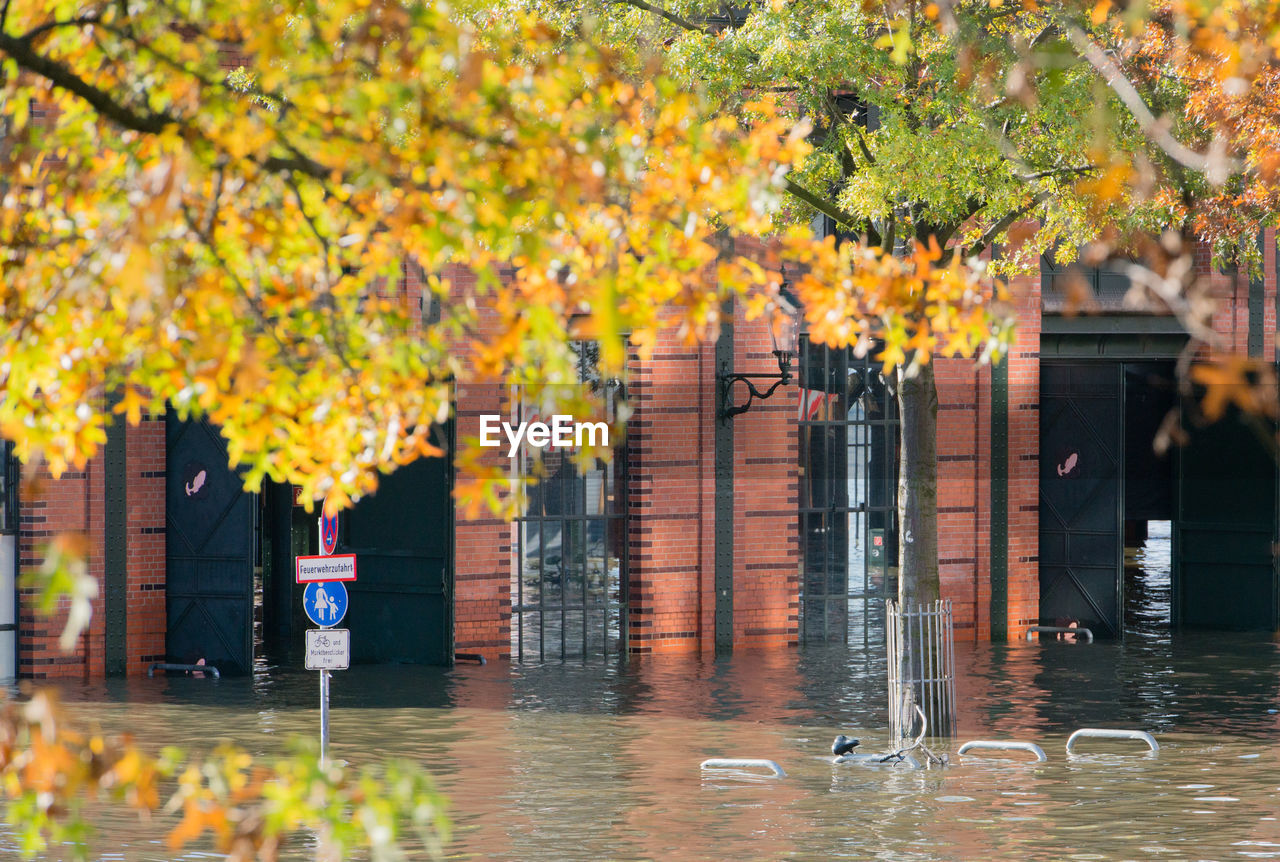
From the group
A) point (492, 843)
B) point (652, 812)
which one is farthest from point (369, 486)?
point (652, 812)

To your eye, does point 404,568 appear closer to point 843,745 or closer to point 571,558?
point 571,558

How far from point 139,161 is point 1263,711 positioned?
15.9 meters

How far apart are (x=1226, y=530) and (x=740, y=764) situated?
13559 mm

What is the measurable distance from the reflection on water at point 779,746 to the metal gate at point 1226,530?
4.98ft

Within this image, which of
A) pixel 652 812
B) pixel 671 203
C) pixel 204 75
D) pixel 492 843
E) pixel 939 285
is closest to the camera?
pixel 204 75

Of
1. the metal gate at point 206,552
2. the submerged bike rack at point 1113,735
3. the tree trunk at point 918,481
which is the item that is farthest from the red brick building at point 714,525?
the submerged bike rack at point 1113,735

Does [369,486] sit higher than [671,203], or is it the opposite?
[671,203]

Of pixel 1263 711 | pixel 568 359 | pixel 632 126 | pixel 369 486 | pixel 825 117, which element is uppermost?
pixel 825 117

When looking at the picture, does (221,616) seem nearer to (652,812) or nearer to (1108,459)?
(652,812)

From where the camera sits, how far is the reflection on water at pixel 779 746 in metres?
11.4

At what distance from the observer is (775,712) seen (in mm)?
17188

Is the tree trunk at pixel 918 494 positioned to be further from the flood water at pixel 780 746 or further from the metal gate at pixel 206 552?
the metal gate at pixel 206 552

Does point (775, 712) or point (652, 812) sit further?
point (775, 712)

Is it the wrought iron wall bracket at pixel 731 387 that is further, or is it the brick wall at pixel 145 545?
the wrought iron wall bracket at pixel 731 387
